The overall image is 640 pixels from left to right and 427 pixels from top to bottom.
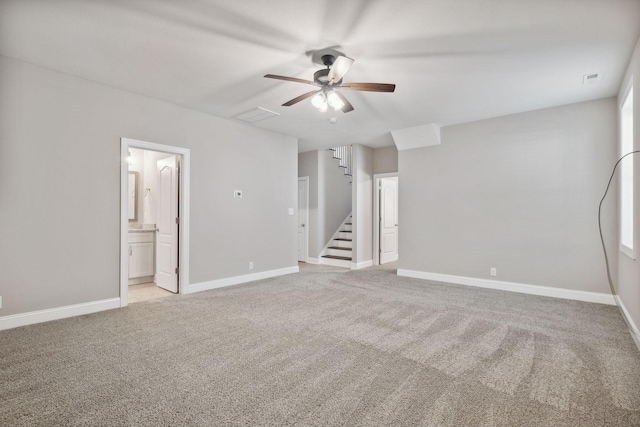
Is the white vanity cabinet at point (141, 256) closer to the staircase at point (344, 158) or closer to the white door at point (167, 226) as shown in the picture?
the white door at point (167, 226)

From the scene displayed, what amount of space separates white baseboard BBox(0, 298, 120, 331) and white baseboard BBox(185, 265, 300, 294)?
1.03m

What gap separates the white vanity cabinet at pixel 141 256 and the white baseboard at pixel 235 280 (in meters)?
1.38

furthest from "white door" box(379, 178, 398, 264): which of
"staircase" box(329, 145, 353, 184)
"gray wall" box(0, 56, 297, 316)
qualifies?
"gray wall" box(0, 56, 297, 316)

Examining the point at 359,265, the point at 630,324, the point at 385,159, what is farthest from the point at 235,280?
the point at 630,324

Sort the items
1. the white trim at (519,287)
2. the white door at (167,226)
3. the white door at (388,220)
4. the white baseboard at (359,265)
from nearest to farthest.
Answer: the white trim at (519,287) < the white door at (167,226) < the white baseboard at (359,265) < the white door at (388,220)

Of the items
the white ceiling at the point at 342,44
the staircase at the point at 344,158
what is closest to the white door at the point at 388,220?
the staircase at the point at 344,158

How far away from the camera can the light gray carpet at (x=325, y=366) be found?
178 centimetres

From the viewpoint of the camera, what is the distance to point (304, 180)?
7.64 metres

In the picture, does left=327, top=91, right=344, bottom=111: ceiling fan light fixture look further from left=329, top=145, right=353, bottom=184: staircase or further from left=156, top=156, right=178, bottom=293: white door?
left=329, top=145, right=353, bottom=184: staircase

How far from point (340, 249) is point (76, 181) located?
17.4 ft

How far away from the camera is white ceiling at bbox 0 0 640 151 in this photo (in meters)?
2.34

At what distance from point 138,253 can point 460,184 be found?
5.68 metres

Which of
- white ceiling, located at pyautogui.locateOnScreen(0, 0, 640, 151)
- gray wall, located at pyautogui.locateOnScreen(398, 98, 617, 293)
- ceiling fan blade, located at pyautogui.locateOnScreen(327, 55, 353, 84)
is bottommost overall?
gray wall, located at pyautogui.locateOnScreen(398, 98, 617, 293)

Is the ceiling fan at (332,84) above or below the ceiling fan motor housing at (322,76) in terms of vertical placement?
below
